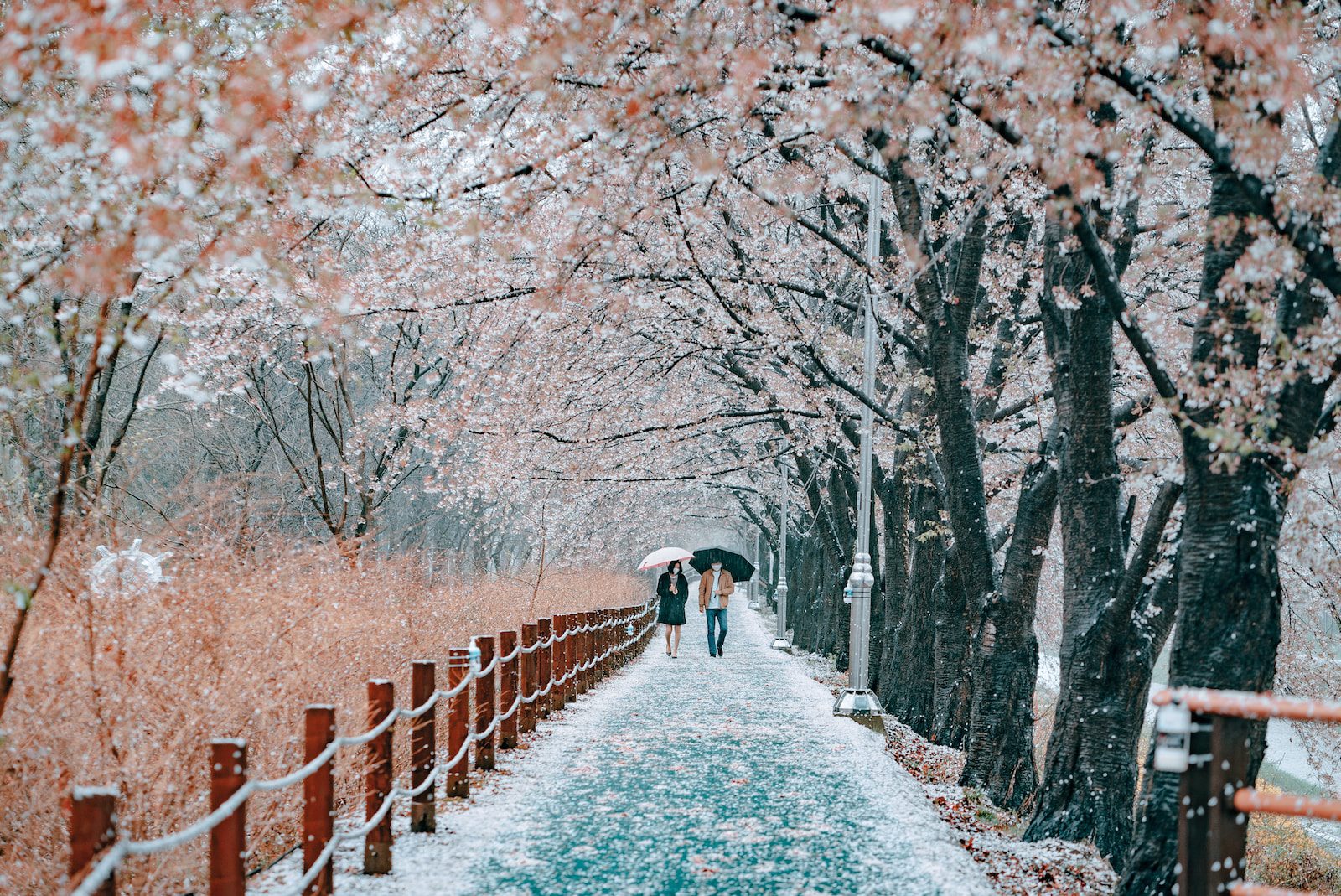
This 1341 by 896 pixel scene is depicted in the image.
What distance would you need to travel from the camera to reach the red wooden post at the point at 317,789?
5270 mm

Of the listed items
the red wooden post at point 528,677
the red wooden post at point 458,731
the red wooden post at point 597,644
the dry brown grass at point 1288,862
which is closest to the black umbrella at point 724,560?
the red wooden post at point 597,644

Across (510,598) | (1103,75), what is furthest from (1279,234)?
(510,598)

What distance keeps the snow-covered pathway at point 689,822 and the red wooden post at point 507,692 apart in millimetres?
417

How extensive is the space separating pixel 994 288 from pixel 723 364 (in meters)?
5.02

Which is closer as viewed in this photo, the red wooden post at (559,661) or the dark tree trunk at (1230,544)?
the dark tree trunk at (1230,544)

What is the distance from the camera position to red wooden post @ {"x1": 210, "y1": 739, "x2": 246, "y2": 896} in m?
4.17

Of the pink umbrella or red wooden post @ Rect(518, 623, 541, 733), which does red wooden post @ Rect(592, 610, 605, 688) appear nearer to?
the pink umbrella

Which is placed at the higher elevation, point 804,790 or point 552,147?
point 552,147

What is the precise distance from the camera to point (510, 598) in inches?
748

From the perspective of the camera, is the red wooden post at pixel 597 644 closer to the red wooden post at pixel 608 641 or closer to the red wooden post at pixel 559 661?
the red wooden post at pixel 608 641

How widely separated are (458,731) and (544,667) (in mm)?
4742

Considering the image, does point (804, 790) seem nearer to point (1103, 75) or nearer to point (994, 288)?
point (1103, 75)

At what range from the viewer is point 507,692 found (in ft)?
35.7

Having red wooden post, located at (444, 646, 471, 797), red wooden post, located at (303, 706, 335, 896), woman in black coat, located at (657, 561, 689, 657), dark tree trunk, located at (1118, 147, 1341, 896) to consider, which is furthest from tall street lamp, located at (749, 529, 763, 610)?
red wooden post, located at (303, 706, 335, 896)
